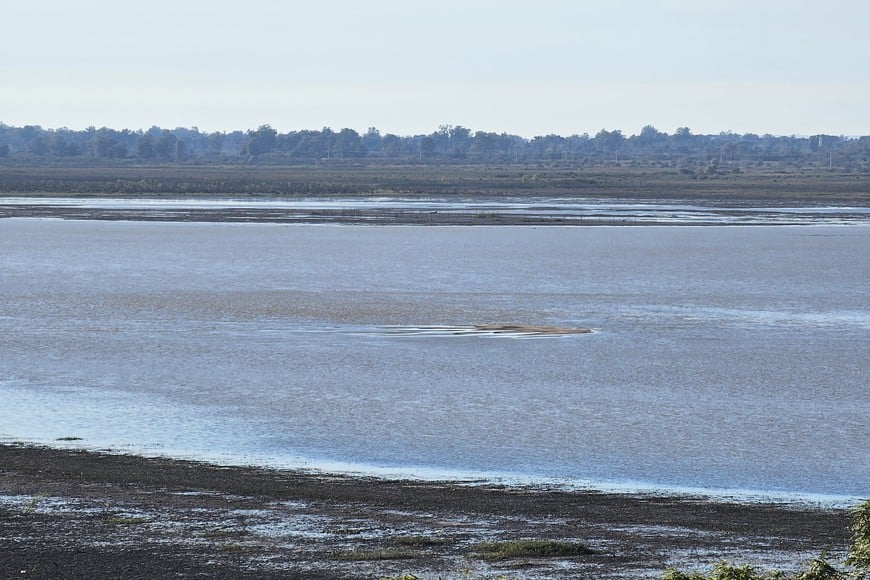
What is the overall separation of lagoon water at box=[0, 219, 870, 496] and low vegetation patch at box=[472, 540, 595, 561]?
9.64 ft

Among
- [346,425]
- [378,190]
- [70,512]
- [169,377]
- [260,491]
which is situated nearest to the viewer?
[70,512]

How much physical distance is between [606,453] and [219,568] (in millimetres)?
5954

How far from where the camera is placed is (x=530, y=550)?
10469 mm

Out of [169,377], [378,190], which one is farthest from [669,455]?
[378,190]

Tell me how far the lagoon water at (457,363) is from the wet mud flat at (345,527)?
3.73 ft

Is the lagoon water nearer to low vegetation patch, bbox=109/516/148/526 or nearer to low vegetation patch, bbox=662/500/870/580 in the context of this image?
low vegetation patch, bbox=109/516/148/526

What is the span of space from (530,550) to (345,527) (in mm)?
1706

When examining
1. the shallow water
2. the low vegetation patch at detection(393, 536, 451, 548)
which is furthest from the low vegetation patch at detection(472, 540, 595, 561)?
the shallow water

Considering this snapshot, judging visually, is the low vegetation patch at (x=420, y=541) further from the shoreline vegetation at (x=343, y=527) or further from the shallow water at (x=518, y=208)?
the shallow water at (x=518, y=208)

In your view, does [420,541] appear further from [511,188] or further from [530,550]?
[511,188]

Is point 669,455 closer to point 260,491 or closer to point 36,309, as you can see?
point 260,491

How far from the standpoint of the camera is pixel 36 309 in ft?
89.3

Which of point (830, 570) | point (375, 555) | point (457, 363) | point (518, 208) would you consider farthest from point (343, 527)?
point (518, 208)

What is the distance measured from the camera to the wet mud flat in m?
10.1
